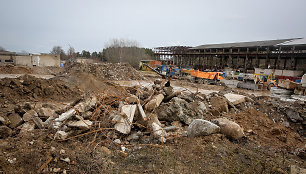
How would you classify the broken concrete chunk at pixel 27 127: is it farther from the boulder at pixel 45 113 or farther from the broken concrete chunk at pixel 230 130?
the broken concrete chunk at pixel 230 130

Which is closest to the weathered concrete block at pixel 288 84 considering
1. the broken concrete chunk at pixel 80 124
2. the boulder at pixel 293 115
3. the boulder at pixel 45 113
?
the boulder at pixel 293 115

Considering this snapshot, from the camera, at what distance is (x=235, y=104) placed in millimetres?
7754

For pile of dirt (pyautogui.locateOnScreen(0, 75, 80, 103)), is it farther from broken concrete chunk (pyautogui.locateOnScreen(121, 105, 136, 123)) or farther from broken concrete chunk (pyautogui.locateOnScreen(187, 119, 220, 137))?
broken concrete chunk (pyautogui.locateOnScreen(187, 119, 220, 137))

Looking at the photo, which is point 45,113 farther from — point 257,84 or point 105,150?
point 257,84

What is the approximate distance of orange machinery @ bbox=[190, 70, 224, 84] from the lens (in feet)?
54.9

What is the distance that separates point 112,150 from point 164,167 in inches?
50.1

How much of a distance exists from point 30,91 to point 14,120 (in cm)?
452

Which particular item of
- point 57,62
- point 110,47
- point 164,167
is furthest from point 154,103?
point 110,47

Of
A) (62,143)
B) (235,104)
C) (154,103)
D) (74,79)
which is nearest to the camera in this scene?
(62,143)

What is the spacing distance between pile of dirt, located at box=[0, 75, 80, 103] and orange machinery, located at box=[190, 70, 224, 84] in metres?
12.8

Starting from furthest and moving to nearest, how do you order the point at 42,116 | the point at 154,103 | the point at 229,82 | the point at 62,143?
1. the point at 229,82
2. the point at 154,103
3. the point at 42,116
4. the point at 62,143

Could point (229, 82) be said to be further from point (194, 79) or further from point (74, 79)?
point (74, 79)

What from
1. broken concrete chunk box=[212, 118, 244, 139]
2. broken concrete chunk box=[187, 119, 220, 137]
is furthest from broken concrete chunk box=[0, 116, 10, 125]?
broken concrete chunk box=[212, 118, 244, 139]

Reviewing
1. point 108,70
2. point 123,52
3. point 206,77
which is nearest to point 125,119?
point 206,77
